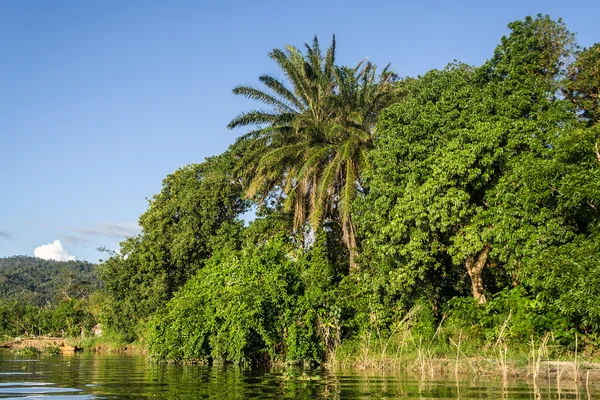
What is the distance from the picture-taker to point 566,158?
1608 cm

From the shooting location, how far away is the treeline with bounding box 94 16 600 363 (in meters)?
16.3

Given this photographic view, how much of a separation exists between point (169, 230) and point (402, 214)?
65.6 feet

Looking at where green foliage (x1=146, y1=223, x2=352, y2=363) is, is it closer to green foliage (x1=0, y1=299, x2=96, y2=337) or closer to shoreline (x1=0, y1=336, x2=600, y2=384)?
shoreline (x1=0, y1=336, x2=600, y2=384)

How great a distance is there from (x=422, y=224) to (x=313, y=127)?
28.5 ft

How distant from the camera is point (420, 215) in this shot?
60.1 ft

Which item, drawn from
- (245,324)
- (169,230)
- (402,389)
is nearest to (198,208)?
(169,230)

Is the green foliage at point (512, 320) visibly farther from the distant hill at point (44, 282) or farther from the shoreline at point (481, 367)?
the distant hill at point (44, 282)

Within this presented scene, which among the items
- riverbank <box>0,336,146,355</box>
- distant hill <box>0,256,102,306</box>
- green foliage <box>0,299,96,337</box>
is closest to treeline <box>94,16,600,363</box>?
riverbank <box>0,336,146,355</box>

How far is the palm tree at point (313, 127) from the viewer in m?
24.8

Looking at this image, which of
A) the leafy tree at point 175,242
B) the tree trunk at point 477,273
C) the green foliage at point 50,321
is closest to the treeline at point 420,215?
the tree trunk at point 477,273

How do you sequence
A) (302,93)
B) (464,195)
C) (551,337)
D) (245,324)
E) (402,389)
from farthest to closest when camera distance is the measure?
(302,93), (245,324), (464,195), (551,337), (402,389)

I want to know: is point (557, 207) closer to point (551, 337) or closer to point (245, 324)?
point (551, 337)

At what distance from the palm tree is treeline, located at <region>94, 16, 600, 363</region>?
91mm

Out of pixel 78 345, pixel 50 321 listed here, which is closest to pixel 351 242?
pixel 78 345
